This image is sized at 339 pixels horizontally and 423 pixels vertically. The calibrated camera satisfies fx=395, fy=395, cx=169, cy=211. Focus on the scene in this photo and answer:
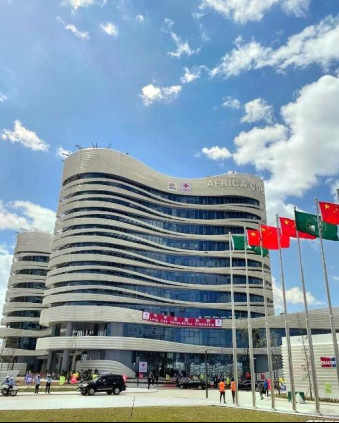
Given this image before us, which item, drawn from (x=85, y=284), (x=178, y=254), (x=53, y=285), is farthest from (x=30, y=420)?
(x=178, y=254)

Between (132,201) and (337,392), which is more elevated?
(132,201)

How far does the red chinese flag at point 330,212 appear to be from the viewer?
1032 inches

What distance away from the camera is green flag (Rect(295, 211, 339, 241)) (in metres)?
26.6

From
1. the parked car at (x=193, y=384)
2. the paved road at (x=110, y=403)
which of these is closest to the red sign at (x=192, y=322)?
the parked car at (x=193, y=384)

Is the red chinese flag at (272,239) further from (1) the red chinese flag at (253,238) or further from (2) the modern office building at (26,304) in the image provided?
(2) the modern office building at (26,304)

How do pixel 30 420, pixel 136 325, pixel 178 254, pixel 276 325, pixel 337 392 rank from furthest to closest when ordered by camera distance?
pixel 178 254
pixel 136 325
pixel 276 325
pixel 337 392
pixel 30 420

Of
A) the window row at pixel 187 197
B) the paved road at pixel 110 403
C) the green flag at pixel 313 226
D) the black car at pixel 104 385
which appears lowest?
the paved road at pixel 110 403

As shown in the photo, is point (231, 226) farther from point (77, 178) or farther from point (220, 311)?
point (77, 178)

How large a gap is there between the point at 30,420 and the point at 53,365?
226 feet

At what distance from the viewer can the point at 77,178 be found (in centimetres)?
8750

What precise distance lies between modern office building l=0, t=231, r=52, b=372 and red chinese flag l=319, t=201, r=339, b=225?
277ft

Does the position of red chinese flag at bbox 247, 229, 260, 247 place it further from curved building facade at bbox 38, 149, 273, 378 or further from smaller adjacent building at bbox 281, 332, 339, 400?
curved building facade at bbox 38, 149, 273, 378

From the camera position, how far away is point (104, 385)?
38.3m

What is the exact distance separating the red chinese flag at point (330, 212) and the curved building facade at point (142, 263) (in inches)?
1877
